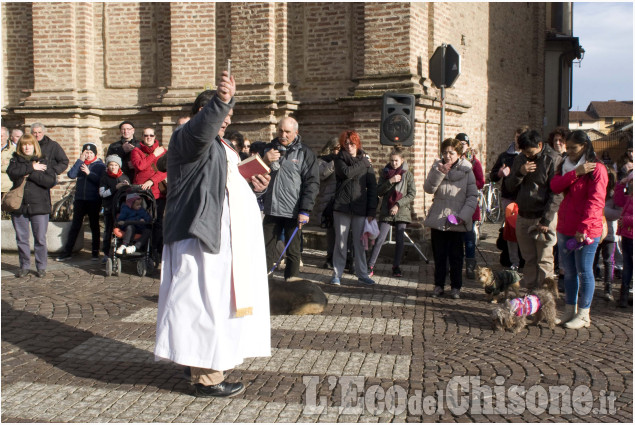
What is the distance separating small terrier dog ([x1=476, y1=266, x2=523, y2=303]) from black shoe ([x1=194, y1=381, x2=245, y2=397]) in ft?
12.2

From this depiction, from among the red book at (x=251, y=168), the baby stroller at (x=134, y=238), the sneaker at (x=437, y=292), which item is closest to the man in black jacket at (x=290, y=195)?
the sneaker at (x=437, y=292)

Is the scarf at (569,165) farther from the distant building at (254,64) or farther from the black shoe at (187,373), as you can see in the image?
the distant building at (254,64)

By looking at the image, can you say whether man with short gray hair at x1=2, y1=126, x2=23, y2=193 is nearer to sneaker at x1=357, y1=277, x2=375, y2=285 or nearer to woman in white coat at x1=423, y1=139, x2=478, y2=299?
sneaker at x1=357, y1=277, x2=375, y2=285

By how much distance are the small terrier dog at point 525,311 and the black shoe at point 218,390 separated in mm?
2911

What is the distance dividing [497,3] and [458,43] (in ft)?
11.1

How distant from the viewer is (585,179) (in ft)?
21.7

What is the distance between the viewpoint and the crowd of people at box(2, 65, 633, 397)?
4477 mm

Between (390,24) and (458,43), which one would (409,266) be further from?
(458,43)

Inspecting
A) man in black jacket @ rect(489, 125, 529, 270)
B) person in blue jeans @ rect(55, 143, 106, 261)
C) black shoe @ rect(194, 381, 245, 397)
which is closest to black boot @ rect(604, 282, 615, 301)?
man in black jacket @ rect(489, 125, 529, 270)

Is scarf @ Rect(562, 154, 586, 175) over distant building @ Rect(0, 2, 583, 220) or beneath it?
beneath

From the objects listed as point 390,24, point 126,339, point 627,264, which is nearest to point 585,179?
point 627,264

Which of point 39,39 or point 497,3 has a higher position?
point 497,3

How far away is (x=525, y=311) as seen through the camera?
21.2 feet

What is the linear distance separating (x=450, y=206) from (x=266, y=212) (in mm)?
2138
